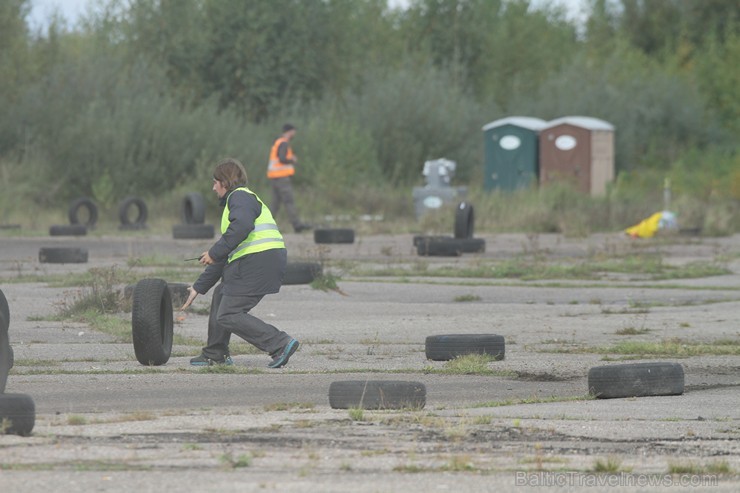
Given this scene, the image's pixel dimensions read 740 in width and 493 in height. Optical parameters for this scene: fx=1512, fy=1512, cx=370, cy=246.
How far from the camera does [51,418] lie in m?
8.55

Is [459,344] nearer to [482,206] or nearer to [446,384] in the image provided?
[446,384]

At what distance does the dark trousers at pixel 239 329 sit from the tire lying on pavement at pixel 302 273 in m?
6.78

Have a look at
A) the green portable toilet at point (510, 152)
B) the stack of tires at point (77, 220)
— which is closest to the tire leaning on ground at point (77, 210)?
the stack of tires at point (77, 220)

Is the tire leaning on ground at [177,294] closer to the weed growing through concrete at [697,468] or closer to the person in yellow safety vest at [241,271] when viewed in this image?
the person in yellow safety vest at [241,271]

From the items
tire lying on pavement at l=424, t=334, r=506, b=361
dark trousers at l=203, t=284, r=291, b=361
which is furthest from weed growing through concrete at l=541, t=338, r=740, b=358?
dark trousers at l=203, t=284, r=291, b=361

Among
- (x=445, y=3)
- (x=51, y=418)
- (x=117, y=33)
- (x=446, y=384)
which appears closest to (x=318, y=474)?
(x=51, y=418)

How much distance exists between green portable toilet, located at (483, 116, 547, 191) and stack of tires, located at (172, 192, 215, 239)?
513 inches

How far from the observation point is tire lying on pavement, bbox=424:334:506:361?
12.1 m

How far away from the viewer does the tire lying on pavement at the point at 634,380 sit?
10.1 meters

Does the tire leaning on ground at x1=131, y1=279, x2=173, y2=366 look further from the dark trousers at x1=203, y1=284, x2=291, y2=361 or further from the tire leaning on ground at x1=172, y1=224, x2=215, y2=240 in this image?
the tire leaning on ground at x1=172, y1=224, x2=215, y2=240

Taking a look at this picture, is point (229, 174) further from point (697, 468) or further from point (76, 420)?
point (697, 468)

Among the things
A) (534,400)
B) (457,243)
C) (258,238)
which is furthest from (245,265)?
(457,243)

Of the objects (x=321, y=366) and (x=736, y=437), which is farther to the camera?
(x=321, y=366)

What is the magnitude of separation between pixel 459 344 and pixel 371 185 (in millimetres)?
26744
